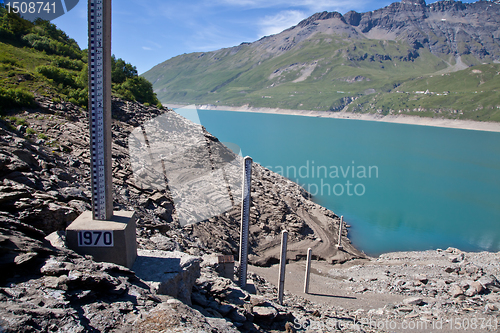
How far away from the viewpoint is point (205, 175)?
52.4ft

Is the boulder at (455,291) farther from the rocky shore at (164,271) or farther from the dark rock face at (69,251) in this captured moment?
the dark rock face at (69,251)

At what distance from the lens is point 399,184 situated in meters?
34.2

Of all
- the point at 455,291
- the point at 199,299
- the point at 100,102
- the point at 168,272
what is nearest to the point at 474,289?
the point at 455,291

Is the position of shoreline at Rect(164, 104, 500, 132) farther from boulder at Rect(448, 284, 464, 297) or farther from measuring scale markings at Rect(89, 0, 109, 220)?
measuring scale markings at Rect(89, 0, 109, 220)

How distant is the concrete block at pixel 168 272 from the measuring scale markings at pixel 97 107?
0.96 metres

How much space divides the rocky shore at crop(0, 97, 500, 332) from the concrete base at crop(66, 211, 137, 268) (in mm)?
198

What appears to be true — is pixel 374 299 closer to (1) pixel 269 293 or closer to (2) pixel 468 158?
(1) pixel 269 293

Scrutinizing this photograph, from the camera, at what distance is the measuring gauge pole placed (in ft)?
12.4

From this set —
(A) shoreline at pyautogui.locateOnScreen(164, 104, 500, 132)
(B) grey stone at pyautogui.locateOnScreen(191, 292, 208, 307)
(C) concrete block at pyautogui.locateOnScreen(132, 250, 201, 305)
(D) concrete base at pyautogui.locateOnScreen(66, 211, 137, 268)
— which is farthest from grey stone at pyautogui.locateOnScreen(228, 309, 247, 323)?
(A) shoreline at pyautogui.locateOnScreen(164, 104, 500, 132)

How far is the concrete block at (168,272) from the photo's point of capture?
4171 mm

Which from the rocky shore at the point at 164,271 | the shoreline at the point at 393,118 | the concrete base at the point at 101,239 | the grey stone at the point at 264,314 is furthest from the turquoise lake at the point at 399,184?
the shoreline at the point at 393,118

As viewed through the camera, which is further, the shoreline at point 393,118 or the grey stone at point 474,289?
the shoreline at point 393,118

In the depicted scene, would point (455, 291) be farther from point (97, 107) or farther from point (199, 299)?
point (97, 107)

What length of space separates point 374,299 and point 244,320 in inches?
268
